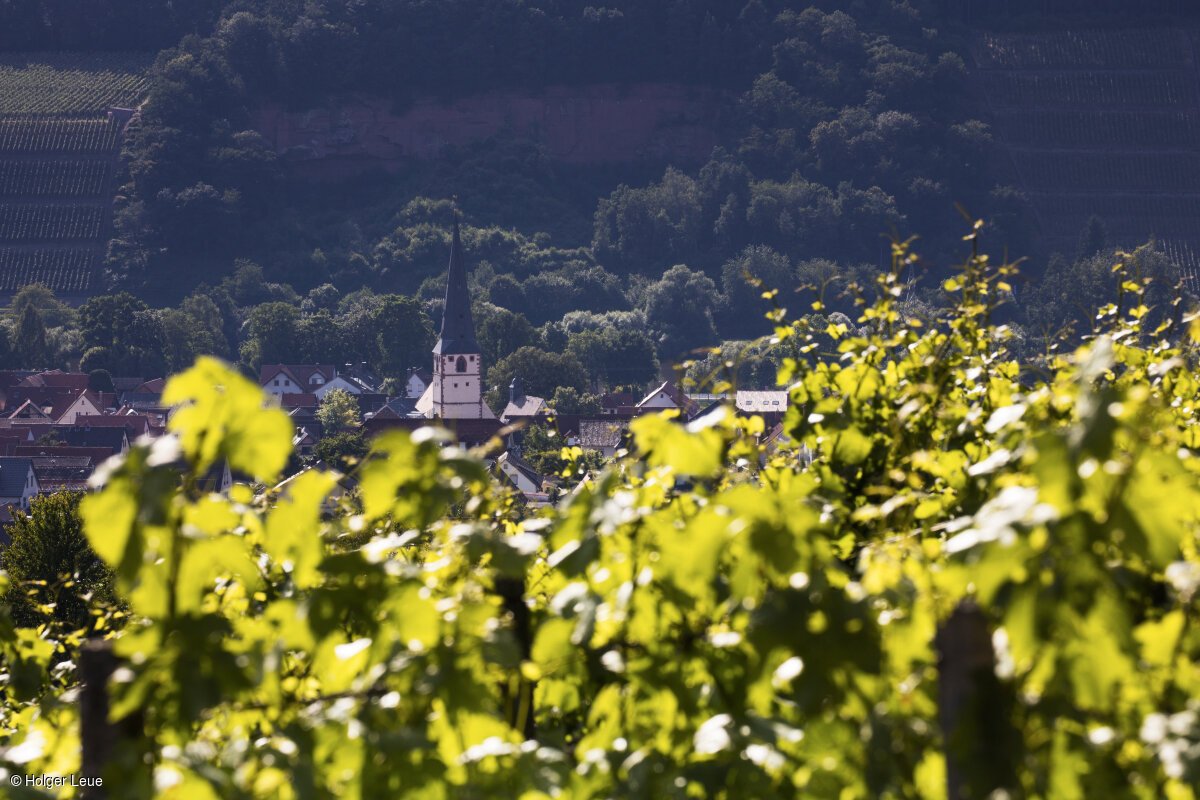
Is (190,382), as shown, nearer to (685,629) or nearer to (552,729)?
(685,629)

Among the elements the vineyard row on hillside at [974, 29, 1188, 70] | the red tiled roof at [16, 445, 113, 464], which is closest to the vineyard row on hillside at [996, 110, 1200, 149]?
the vineyard row on hillside at [974, 29, 1188, 70]

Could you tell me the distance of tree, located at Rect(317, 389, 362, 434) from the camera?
69250 millimetres

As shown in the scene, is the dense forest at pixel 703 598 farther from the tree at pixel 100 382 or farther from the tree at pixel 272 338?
the tree at pixel 272 338

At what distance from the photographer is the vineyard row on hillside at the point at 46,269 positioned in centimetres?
10181

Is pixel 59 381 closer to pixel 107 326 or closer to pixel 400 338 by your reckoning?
pixel 107 326

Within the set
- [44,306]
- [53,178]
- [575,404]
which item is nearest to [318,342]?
[44,306]

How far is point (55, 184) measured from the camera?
106 metres

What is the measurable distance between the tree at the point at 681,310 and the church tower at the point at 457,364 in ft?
83.2

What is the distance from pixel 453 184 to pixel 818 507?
381 ft

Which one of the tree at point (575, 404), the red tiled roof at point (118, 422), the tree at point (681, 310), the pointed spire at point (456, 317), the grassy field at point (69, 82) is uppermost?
the red tiled roof at point (118, 422)

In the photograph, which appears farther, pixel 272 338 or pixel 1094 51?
pixel 1094 51

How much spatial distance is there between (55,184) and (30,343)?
74.7ft

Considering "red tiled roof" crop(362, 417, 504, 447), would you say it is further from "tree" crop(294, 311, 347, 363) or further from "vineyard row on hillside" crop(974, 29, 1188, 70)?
"vineyard row on hillside" crop(974, 29, 1188, 70)

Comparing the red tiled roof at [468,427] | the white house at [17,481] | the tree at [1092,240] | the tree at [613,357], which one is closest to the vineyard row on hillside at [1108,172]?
the tree at [1092,240]
